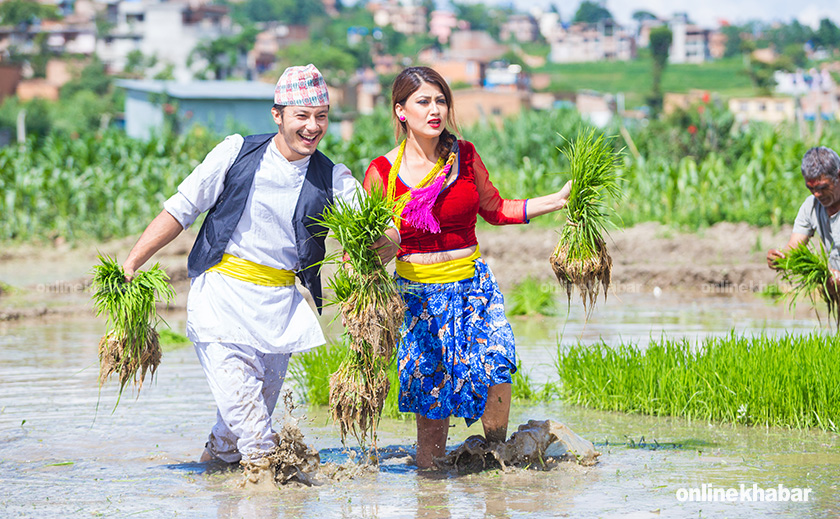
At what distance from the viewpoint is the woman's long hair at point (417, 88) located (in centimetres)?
496

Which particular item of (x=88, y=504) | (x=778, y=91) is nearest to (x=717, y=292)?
(x=88, y=504)

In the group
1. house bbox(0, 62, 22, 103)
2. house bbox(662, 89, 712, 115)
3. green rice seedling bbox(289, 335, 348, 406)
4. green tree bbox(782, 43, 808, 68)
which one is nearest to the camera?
green rice seedling bbox(289, 335, 348, 406)

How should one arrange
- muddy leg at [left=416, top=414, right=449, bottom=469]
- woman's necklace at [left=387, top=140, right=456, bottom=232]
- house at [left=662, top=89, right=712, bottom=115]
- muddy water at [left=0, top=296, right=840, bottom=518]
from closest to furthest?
muddy water at [left=0, top=296, right=840, bottom=518] → woman's necklace at [left=387, top=140, right=456, bottom=232] → muddy leg at [left=416, top=414, right=449, bottom=469] → house at [left=662, top=89, right=712, bottom=115]

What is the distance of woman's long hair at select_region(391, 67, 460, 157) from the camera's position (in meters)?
4.96

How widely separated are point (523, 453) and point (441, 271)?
1063mm

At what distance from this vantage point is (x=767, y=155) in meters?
16.2

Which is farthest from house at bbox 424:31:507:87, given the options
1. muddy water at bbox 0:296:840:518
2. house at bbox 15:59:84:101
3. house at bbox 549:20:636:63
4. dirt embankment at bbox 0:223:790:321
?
muddy water at bbox 0:296:840:518

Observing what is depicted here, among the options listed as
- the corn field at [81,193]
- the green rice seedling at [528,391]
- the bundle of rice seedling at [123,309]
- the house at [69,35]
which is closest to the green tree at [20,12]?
the house at [69,35]

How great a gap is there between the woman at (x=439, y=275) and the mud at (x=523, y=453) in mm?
233

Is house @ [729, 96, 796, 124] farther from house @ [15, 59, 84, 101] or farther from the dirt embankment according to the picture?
the dirt embankment

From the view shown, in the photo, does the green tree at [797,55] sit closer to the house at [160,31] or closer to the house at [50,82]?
the house at [160,31]

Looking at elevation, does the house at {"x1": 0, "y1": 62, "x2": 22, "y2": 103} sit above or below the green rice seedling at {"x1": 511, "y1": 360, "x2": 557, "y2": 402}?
above

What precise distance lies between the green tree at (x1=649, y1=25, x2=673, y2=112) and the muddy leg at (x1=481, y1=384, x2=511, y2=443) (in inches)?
2901

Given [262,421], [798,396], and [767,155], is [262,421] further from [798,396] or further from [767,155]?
[767,155]
